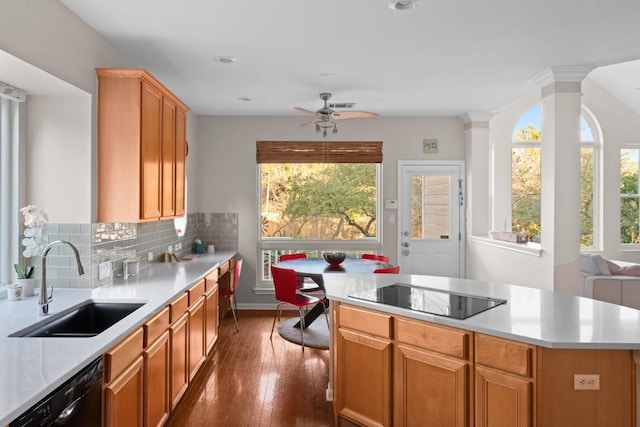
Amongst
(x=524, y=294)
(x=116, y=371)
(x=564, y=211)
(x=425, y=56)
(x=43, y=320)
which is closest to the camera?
(x=116, y=371)

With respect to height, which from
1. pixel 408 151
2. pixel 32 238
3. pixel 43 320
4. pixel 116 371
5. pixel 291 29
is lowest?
pixel 116 371

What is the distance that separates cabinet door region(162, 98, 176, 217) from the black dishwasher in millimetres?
2058

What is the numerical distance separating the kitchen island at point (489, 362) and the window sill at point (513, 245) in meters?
1.76

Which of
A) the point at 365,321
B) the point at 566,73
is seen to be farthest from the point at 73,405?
the point at 566,73

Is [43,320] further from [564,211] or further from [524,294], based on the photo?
[564,211]

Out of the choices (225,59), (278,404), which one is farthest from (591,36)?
(278,404)

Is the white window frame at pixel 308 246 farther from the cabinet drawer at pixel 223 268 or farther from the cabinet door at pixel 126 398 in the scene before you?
the cabinet door at pixel 126 398

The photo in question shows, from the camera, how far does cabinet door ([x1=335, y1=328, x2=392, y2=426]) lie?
2.50m

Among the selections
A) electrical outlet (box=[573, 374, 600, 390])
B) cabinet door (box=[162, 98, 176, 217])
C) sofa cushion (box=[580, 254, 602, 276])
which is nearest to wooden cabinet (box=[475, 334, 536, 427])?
electrical outlet (box=[573, 374, 600, 390])

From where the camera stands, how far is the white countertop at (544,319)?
1.85 m

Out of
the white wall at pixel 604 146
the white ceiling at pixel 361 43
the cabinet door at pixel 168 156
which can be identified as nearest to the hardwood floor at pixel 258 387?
the cabinet door at pixel 168 156

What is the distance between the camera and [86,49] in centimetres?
297

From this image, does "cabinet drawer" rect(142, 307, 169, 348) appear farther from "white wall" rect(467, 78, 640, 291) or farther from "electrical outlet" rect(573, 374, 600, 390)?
"white wall" rect(467, 78, 640, 291)

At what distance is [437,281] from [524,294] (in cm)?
61
